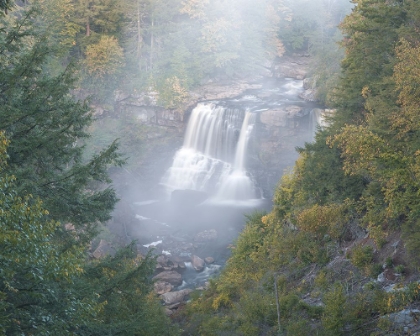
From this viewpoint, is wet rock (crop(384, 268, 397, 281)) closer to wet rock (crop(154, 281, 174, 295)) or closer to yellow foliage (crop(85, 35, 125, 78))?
wet rock (crop(154, 281, 174, 295))

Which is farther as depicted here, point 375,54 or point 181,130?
point 181,130

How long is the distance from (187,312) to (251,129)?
18.6 m

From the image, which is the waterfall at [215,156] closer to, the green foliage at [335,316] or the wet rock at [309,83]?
the wet rock at [309,83]

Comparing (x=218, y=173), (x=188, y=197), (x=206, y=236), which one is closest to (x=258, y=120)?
(x=218, y=173)

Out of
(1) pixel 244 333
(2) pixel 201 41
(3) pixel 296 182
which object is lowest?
(1) pixel 244 333

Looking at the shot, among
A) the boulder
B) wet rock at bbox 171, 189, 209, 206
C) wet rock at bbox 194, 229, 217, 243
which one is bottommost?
wet rock at bbox 194, 229, 217, 243

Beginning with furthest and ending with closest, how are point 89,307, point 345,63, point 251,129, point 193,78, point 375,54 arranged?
point 193,78, point 251,129, point 345,63, point 375,54, point 89,307

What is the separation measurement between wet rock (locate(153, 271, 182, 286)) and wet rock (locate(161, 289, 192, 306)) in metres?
1.58

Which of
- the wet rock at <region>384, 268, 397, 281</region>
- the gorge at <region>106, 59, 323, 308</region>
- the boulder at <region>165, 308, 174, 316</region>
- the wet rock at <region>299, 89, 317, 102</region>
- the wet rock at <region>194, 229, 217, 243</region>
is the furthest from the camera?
the wet rock at <region>299, 89, 317, 102</region>

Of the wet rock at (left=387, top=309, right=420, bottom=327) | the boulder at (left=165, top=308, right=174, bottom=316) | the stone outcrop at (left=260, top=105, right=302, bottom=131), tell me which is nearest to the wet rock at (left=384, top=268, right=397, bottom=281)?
the wet rock at (left=387, top=309, right=420, bottom=327)

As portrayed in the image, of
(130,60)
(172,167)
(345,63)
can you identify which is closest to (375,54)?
(345,63)

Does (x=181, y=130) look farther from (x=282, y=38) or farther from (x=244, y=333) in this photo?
(x=244, y=333)

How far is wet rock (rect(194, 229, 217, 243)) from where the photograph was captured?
26031 millimetres

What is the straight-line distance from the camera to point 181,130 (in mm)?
35281
